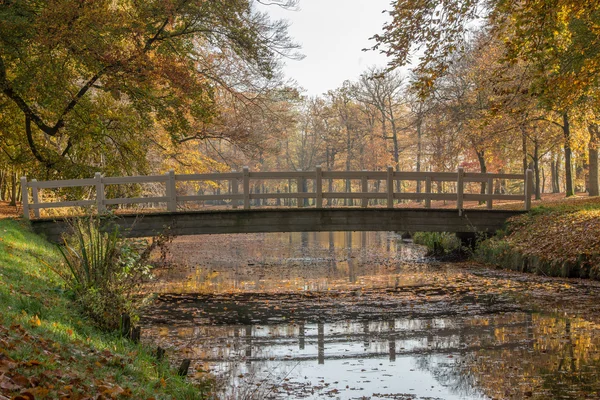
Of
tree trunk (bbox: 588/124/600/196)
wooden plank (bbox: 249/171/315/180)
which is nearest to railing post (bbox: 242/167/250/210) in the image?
wooden plank (bbox: 249/171/315/180)

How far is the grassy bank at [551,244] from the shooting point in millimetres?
14336

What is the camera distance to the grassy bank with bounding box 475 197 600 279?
14336 mm

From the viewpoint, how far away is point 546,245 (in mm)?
15648

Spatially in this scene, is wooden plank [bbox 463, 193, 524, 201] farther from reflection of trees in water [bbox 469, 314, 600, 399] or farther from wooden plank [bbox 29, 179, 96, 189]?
wooden plank [bbox 29, 179, 96, 189]

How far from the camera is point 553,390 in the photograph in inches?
252

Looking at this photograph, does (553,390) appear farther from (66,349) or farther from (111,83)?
(111,83)

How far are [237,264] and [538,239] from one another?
A: 8.72m

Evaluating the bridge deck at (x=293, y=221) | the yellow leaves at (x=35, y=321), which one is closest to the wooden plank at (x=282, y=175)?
the bridge deck at (x=293, y=221)

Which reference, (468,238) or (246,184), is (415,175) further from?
(246,184)

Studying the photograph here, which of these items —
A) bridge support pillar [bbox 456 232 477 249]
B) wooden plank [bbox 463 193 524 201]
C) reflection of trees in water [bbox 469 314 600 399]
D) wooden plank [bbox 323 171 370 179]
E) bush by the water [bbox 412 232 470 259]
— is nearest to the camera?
reflection of trees in water [bbox 469 314 600 399]

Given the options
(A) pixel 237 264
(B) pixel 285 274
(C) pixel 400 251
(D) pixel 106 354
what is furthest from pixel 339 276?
(D) pixel 106 354

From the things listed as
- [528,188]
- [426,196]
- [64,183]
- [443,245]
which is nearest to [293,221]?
[426,196]

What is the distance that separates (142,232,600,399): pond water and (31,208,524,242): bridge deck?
1329mm

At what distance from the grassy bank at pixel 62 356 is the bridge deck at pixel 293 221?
713cm
